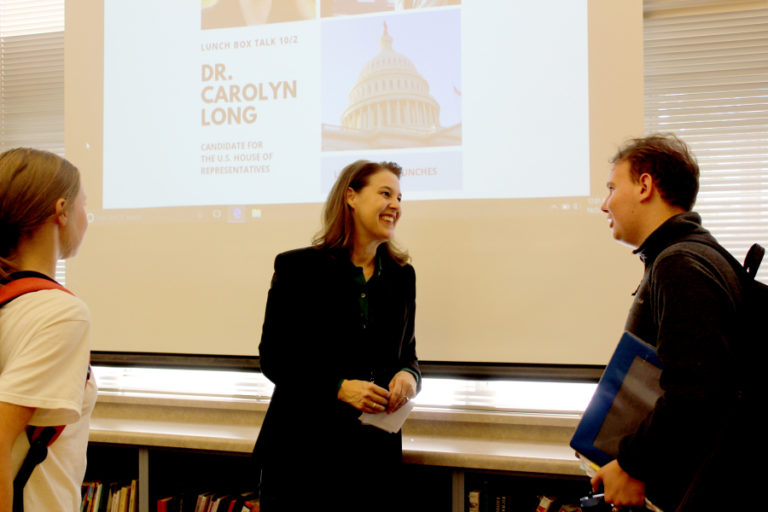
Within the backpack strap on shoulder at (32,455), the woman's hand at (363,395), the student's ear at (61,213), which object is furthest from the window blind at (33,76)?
the backpack strap on shoulder at (32,455)

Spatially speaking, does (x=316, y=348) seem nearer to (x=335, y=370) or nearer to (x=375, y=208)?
(x=335, y=370)

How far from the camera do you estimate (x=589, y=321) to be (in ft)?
8.00

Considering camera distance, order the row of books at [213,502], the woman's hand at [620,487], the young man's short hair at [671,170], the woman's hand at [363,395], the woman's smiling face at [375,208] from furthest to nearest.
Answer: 1. the row of books at [213,502]
2. the woman's smiling face at [375,208]
3. the woman's hand at [363,395]
4. the young man's short hair at [671,170]
5. the woman's hand at [620,487]

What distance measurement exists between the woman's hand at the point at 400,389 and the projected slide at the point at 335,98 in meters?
0.91

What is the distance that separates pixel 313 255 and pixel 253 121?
1089 millimetres

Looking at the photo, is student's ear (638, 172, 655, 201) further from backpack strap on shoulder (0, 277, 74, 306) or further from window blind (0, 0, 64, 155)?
window blind (0, 0, 64, 155)

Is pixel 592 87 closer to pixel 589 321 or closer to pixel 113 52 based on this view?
pixel 589 321

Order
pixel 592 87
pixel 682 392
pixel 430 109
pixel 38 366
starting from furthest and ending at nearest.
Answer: pixel 430 109
pixel 592 87
pixel 682 392
pixel 38 366

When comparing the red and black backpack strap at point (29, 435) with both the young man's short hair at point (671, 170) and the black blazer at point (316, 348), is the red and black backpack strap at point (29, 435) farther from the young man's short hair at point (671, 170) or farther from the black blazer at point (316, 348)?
the young man's short hair at point (671, 170)

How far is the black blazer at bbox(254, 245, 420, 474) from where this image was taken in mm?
1887

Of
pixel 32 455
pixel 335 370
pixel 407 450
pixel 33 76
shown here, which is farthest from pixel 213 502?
pixel 33 76

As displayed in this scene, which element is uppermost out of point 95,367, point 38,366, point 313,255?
point 313,255

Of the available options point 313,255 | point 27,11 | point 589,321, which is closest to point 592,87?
point 589,321

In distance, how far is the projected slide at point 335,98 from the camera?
2482mm
